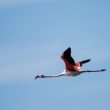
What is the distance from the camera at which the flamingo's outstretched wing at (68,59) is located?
43425 millimetres

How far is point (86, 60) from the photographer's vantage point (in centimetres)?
4781

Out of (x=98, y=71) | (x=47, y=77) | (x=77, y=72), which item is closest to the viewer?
(x=98, y=71)

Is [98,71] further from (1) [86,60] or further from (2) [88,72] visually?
(1) [86,60]

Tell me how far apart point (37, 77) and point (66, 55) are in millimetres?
6964

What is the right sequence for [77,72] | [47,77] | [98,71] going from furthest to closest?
[47,77] < [77,72] < [98,71]

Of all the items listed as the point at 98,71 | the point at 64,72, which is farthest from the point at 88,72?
the point at 64,72

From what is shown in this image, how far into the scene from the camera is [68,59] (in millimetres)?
44844

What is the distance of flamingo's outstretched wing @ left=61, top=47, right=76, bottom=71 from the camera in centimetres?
4342

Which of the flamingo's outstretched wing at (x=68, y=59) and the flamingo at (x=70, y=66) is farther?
the flamingo at (x=70, y=66)

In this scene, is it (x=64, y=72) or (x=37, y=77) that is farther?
(x=37, y=77)

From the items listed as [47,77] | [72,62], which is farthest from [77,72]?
[47,77]

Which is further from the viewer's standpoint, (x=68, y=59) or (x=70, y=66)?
(x=70, y=66)

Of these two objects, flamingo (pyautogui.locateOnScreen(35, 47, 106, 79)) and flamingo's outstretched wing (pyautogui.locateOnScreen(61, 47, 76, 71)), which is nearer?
flamingo's outstretched wing (pyautogui.locateOnScreen(61, 47, 76, 71))

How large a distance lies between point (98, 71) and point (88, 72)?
3.12 feet
